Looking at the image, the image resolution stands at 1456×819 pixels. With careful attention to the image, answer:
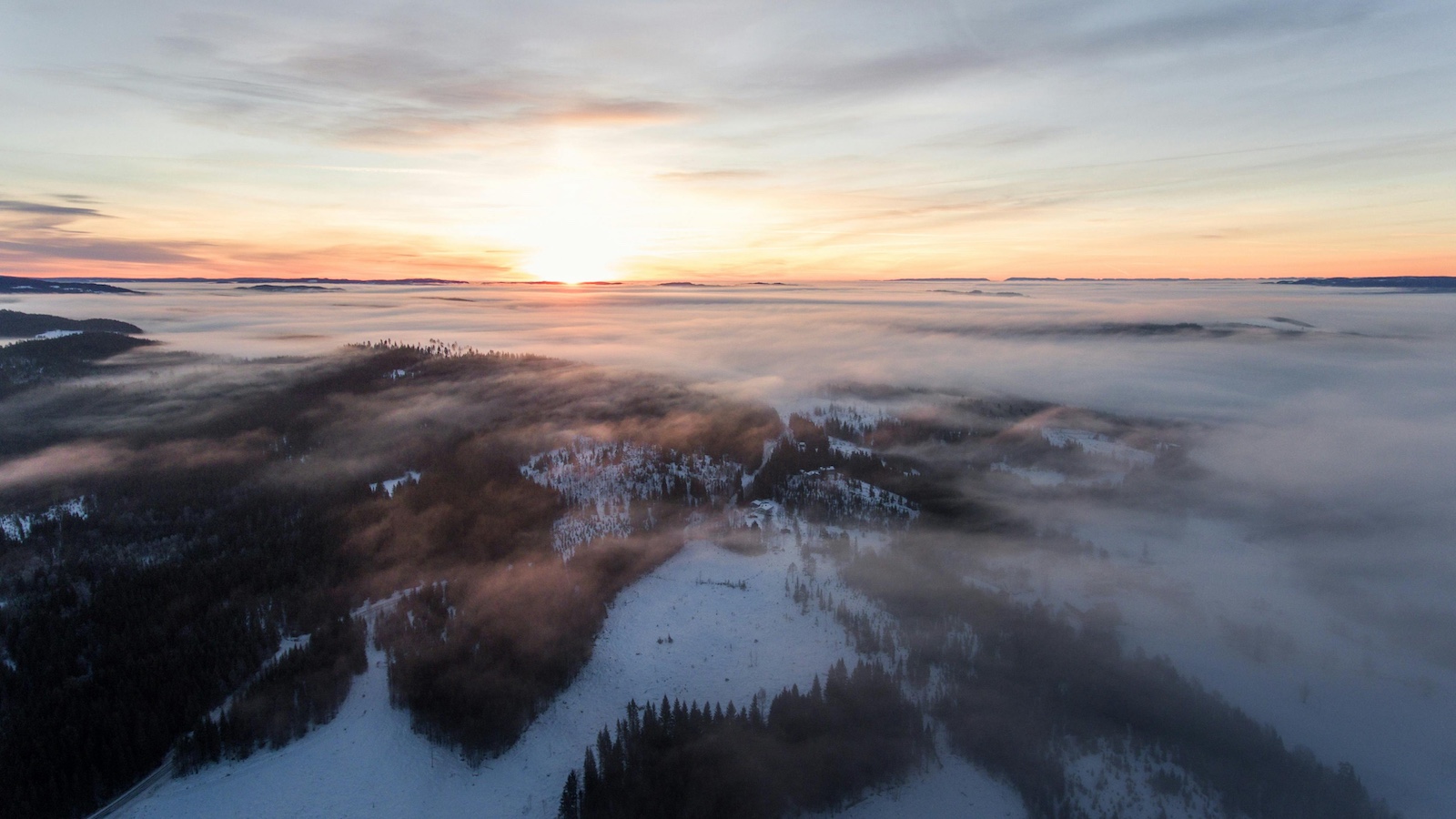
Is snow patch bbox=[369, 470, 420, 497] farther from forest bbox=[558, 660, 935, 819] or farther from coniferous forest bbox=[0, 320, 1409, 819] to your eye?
forest bbox=[558, 660, 935, 819]

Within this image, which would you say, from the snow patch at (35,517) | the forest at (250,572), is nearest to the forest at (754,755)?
the forest at (250,572)

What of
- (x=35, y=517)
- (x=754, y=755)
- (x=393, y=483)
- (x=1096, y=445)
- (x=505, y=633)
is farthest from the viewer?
(x=1096, y=445)

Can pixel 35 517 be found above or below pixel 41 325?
below

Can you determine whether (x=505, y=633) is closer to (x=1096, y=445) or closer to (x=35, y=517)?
(x=35, y=517)

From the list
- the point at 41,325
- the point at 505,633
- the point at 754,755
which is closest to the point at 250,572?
the point at 505,633

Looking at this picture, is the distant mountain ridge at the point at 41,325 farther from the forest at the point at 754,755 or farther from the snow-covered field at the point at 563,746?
the forest at the point at 754,755

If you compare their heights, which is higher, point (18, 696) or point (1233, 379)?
point (1233, 379)

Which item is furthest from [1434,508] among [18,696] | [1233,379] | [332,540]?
[18,696]

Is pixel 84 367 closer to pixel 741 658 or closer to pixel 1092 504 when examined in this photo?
pixel 741 658
